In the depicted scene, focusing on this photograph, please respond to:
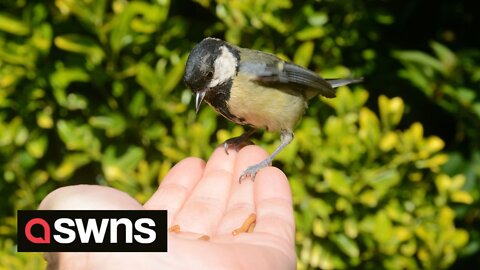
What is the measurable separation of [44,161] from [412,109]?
1725 mm

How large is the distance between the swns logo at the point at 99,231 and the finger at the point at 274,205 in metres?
0.30

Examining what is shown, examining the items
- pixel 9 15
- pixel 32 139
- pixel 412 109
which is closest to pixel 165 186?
pixel 32 139

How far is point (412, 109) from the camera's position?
2953 millimetres

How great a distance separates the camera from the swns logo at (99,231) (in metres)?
1.56

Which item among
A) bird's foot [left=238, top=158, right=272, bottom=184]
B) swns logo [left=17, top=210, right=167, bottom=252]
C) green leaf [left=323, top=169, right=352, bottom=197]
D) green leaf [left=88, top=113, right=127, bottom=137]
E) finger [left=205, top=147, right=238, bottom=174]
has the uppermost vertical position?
green leaf [left=88, top=113, right=127, bottom=137]

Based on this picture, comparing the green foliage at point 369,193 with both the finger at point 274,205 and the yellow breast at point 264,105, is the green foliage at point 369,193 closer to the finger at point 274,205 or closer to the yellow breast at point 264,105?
the yellow breast at point 264,105

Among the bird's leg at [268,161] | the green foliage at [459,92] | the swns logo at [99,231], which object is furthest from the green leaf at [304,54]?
the swns logo at [99,231]

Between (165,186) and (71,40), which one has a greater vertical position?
(71,40)

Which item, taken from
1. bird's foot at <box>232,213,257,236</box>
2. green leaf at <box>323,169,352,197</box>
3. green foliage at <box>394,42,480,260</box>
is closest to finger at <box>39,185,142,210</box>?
bird's foot at <box>232,213,257,236</box>

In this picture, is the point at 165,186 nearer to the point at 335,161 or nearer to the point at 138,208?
the point at 138,208

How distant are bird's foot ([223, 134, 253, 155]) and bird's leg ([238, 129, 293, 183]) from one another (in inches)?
4.9

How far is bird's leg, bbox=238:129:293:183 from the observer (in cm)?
216

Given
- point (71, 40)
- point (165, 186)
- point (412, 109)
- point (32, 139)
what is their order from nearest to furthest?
point (165, 186)
point (71, 40)
point (32, 139)
point (412, 109)

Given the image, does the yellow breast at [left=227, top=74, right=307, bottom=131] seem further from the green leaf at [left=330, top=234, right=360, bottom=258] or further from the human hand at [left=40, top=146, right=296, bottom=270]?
the green leaf at [left=330, top=234, right=360, bottom=258]
